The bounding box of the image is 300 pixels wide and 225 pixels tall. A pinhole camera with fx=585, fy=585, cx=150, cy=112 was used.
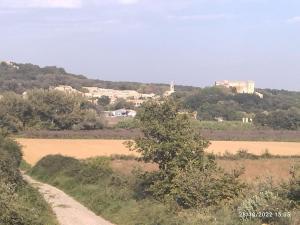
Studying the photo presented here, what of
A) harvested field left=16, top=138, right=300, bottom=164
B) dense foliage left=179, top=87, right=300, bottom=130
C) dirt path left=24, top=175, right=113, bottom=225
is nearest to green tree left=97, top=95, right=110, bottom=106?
dense foliage left=179, top=87, right=300, bottom=130

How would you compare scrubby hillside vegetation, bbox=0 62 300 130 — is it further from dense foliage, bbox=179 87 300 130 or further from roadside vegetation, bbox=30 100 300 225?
roadside vegetation, bbox=30 100 300 225

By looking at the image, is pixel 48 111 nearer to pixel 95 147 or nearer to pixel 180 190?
pixel 95 147

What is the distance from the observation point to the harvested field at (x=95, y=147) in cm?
6206

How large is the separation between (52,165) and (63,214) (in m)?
21.2

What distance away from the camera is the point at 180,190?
22.0 meters

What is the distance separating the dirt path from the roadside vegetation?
0.50m

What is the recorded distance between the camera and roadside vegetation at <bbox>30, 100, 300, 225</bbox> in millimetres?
17422

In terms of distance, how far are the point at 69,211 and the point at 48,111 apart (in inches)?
2419

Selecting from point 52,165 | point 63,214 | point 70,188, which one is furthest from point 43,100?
point 63,214

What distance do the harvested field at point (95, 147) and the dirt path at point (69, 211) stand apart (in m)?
26.2

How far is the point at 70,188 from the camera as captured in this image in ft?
116

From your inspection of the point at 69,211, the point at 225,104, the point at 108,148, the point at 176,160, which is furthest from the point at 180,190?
the point at 225,104
